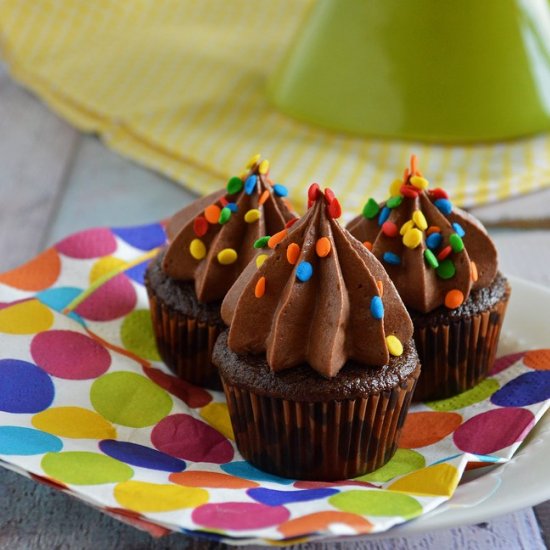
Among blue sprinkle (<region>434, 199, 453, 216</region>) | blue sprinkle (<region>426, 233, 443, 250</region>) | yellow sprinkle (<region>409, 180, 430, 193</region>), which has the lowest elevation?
blue sprinkle (<region>426, 233, 443, 250</region>)

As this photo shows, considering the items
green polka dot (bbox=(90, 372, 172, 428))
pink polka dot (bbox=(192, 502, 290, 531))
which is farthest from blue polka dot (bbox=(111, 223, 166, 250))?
pink polka dot (bbox=(192, 502, 290, 531))

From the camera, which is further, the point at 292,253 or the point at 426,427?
the point at 426,427

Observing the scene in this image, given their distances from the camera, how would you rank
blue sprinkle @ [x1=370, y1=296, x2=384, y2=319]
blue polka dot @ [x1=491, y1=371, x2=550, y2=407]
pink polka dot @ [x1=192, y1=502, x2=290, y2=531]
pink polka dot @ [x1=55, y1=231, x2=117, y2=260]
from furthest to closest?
pink polka dot @ [x1=55, y1=231, x2=117, y2=260] < blue polka dot @ [x1=491, y1=371, x2=550, y2=407] < blue sprinkle @ [x1=370, y1=296, x2=384, y2=319] < pink polka dot @ [x1=192, y1=502, x2=290, y2=531]

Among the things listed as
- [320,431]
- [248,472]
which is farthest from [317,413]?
[248,472]

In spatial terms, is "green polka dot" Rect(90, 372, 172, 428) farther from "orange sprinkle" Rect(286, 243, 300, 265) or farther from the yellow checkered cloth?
the yellow checkered cloth

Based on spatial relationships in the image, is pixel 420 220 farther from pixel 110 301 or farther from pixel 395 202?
pixel 110 301

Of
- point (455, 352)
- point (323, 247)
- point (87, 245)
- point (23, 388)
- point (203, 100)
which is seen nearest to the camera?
point (323, 247)
